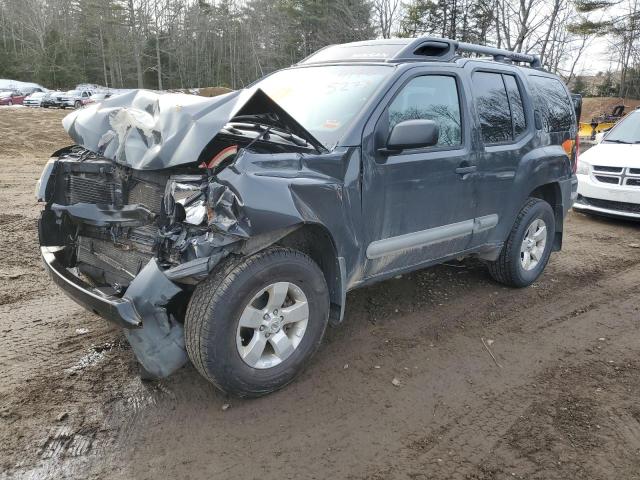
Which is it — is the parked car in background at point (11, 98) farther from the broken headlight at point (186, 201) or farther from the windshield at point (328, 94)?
the broken headlight at point (186, 201)

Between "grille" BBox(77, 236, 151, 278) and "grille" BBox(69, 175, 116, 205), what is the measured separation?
258mm

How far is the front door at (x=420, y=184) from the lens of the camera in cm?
342

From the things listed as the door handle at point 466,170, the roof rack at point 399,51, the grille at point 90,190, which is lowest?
the grille at point 90,190

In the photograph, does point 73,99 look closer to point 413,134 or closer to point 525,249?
point 525,249

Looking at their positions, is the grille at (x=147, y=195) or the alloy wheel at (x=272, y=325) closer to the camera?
the alloy wheel at (x=272, y=325)

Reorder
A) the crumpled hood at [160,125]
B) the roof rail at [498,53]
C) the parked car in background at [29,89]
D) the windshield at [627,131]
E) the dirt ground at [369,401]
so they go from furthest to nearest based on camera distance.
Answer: the parked car in background at [29,89] → the windshield at [627,131] → the roof rail at [498,53] → the crumpled hood at [160,125] → the dirt ground at [369,401]

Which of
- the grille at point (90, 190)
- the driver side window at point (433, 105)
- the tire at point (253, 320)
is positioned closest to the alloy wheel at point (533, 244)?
the driver side window at point (433, 105)

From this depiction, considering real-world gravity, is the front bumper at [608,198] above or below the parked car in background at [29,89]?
below

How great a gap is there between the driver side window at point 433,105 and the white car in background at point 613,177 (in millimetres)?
5028

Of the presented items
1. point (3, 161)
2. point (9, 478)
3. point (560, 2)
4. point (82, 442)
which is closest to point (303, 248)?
point (82, 442)

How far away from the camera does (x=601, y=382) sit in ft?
11.3

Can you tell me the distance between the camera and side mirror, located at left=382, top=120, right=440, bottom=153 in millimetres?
3242

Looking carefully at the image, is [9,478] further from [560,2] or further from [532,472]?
[560,2]

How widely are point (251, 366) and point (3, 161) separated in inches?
454
